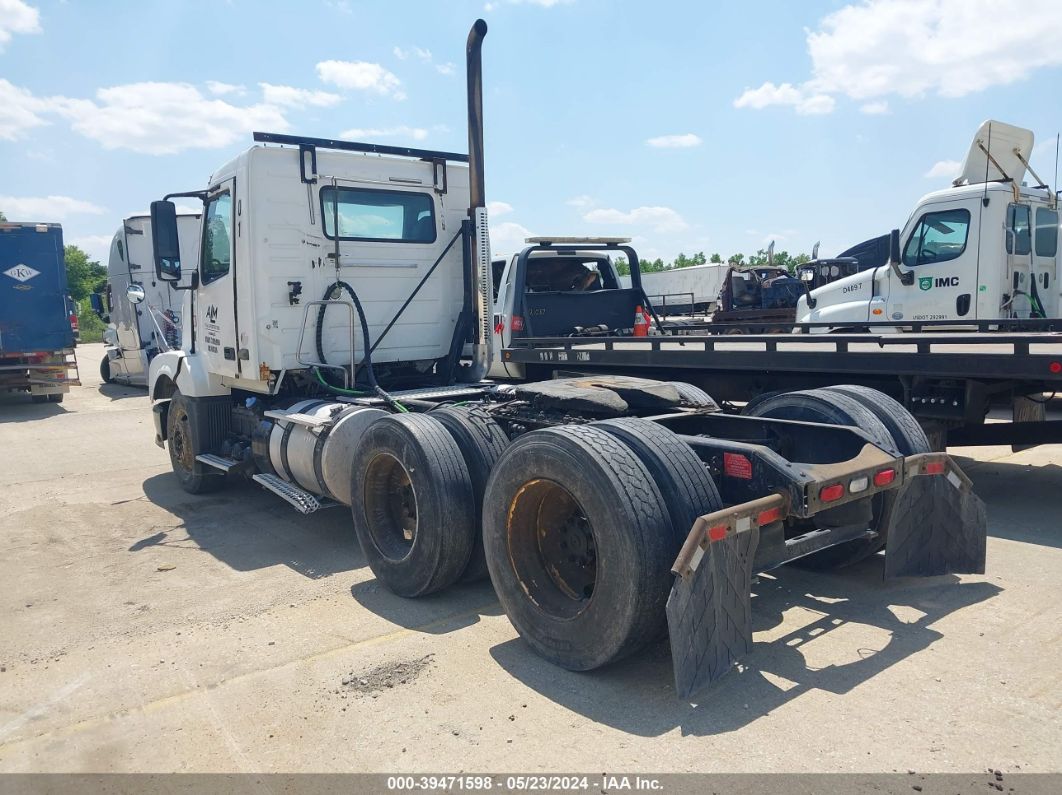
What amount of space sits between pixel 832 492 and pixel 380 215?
16.5ft

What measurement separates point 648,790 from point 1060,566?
3.50 metres

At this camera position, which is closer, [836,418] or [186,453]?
[836,418]

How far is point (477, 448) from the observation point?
489 centimetres

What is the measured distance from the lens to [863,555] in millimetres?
4672

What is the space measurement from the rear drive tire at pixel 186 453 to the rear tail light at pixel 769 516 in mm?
5961

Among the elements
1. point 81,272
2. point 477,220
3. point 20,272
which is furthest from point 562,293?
point 81,272

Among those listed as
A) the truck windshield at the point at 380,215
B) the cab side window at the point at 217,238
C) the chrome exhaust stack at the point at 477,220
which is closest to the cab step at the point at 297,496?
the cab side window at the point at 217,238

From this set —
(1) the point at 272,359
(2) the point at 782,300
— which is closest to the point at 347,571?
(1) the point at 272,359

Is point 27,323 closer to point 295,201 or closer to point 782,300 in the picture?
point 295,201

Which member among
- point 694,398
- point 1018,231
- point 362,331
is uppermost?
point 1018,231

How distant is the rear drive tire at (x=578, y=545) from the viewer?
3.37 meters

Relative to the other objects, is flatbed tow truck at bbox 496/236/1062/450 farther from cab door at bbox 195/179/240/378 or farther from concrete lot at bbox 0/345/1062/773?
cab door at bbox 195/179/240/378

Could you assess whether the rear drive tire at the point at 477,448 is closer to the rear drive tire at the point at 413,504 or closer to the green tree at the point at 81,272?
the rear drive tire at the point at 413,504

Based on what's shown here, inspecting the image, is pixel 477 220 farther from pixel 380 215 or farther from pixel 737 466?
pixel 737 466
